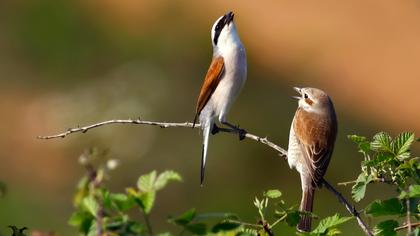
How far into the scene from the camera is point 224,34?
21.8 ft

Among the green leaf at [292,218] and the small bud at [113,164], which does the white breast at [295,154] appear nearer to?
the green leaf at [292,218]

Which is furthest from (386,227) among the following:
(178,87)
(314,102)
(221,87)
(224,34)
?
(178,87)

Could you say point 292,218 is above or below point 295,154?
above

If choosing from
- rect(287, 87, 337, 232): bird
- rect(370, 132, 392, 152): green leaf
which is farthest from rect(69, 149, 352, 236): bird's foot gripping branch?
rect(287, 87, 337, 232): bird

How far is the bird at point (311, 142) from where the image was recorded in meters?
5.39

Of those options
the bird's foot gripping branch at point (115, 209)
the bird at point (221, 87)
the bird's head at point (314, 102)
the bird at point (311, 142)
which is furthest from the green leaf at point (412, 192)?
the bird at point (221, 87)

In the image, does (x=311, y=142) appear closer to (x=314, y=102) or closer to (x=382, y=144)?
(x=314, y=102)

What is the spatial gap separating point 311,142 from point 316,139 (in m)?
0.04

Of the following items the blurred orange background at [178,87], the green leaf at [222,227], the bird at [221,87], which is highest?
the green leaf at [222,227]

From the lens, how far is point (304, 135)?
5574mm

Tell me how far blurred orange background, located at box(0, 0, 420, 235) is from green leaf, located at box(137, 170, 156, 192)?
7113 millimetres

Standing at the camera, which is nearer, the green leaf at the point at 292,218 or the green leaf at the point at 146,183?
the green leaf at the point at 146,183

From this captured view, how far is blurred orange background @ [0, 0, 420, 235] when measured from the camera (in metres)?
11.5

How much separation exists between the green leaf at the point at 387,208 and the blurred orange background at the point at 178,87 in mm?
6538
